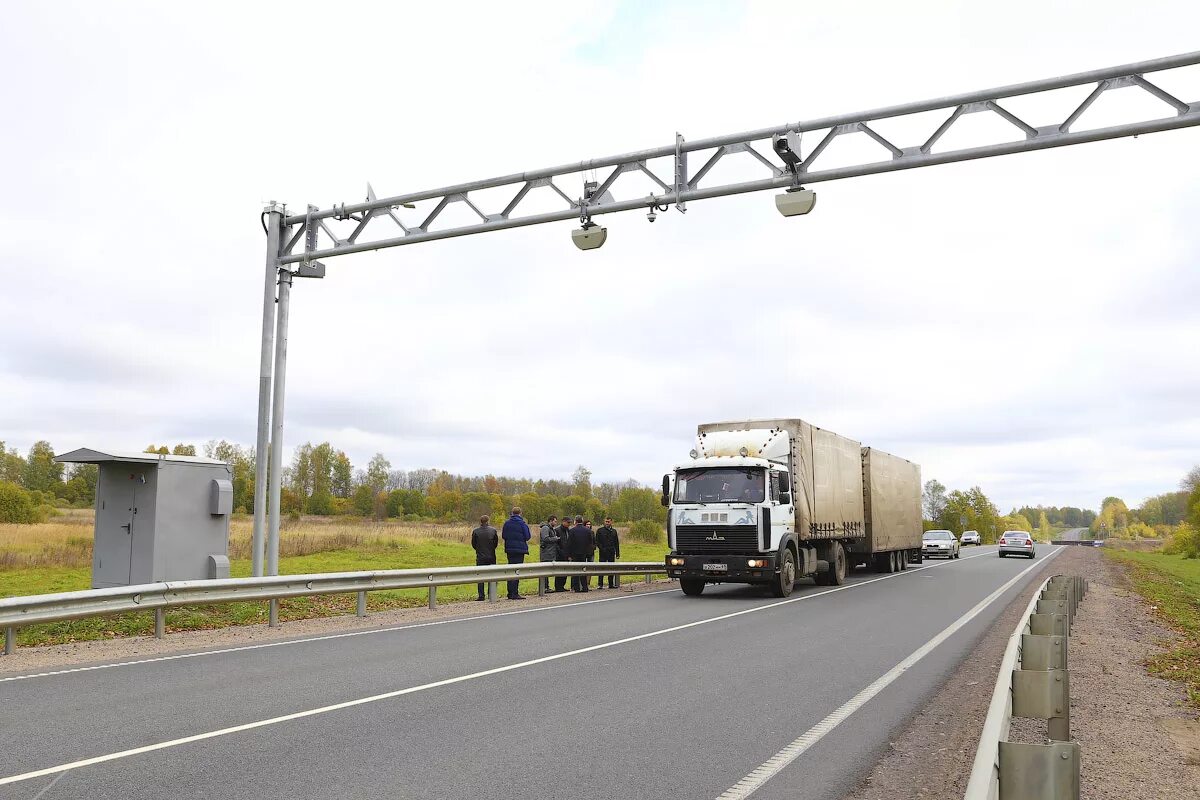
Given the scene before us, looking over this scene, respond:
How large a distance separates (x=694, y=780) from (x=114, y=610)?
27.9 feet

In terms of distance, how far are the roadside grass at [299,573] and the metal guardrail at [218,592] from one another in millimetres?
690

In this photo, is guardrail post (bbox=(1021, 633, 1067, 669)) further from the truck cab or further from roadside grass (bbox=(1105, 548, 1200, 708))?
the truck cab

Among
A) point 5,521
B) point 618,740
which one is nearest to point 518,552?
point 618,740

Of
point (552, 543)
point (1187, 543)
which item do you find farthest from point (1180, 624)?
point (1187, 543)

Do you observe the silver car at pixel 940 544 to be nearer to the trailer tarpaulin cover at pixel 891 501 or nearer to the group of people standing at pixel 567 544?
the trailer tarpaulin cover at pixel 891 501

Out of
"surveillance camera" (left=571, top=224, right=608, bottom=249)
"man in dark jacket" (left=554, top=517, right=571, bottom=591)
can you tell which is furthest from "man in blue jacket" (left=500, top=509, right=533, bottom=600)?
"surveillance camera" (left=571, top=224, right=608, bottom=249)

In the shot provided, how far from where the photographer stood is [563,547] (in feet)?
68.1

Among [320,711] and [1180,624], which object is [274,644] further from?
[1180,624]

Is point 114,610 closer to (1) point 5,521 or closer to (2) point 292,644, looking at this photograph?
(2) point 292,644

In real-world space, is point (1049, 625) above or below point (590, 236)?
below

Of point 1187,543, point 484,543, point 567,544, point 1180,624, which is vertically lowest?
point 1187,543

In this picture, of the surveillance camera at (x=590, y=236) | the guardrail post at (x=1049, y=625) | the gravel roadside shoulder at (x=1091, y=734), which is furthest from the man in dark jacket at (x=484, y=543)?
the guardrail post at (x=1049, y=625)

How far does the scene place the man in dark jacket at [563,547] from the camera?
20.4 metres

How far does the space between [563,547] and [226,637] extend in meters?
9.81
